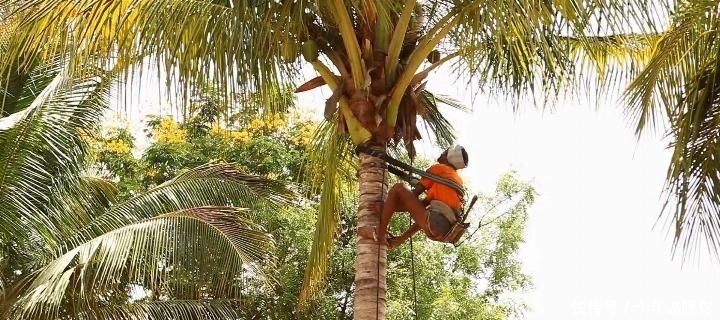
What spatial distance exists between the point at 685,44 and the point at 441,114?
2491 mm

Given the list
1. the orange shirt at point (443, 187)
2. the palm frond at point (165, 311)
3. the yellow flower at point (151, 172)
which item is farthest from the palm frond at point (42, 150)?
the yellow flower at point (151, 172)

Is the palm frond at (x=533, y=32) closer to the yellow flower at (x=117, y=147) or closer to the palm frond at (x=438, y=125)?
the palm frond at (x=438, y=125)

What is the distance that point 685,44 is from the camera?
19.8 ft

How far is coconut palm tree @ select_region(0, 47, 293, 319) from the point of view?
8.52 m

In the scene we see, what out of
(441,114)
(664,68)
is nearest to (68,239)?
(441,114)

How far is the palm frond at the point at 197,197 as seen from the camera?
9.52m

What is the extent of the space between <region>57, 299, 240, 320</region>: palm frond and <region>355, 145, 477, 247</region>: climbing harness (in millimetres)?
4587

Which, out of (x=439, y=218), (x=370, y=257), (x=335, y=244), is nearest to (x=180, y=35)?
(x=370, y=257)

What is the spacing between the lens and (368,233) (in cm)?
568

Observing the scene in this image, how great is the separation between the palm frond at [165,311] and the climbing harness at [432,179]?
4.59 m

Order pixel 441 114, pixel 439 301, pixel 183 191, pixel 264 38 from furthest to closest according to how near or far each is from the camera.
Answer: pixel 439 301, pixel 183 191, pixel 441 114, pixel 264 38

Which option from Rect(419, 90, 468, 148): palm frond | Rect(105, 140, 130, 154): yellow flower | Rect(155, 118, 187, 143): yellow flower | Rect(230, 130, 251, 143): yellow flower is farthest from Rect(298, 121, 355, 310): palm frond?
Rect(105, 140, 130, 154): yellow flower

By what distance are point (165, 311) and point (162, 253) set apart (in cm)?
144

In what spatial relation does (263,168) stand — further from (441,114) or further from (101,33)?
(101,33)
